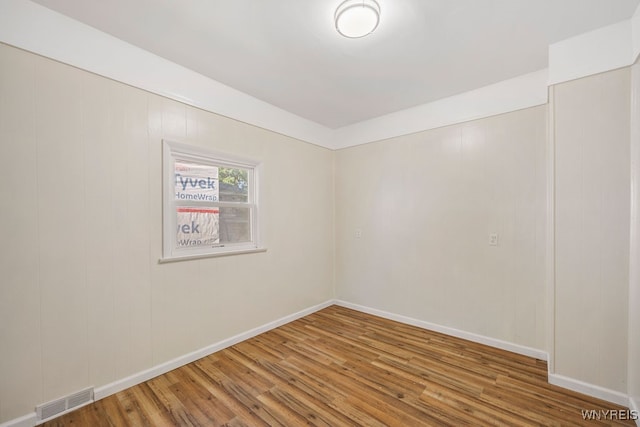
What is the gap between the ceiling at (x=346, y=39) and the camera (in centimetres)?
176

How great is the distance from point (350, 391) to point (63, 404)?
202 centimetres

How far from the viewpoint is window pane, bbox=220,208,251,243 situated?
2854 mm

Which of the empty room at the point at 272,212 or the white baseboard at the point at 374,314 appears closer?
the empty room at the point at 272,212

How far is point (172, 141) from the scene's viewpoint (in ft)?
7.69

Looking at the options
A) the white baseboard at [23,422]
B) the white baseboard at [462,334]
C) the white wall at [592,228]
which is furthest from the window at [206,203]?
the white wall at [592,228]

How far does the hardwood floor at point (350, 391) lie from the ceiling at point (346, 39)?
2762 mm

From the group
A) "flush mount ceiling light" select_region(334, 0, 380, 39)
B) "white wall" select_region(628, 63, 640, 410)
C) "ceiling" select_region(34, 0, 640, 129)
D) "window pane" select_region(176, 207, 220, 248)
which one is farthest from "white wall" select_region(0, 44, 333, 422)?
"white wall" select_region(628, 63, 640, 410)

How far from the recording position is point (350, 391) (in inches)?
80.9

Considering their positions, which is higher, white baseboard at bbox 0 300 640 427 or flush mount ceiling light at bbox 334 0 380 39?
flush mount ceiling light at bbox 334 0 380 39

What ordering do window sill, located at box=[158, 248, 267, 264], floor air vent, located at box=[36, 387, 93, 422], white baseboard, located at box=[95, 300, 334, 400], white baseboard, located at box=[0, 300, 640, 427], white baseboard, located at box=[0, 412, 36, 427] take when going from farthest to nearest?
window sill, located at box=[158, 248, 267, 264]
white baseboard, located at box=[95, 300, 334, 400]
white baseboard, located at box=[0, 300, 640, 427]
floor air vent, located at box=[36, 387, 93, 422]
white baseboard, located at box=[0, 412, 36, 427]

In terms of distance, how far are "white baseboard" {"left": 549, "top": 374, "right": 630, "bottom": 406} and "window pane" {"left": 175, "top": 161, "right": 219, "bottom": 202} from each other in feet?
11.2

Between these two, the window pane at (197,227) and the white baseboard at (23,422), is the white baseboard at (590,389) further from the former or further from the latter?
the white baseboard at (23,422)

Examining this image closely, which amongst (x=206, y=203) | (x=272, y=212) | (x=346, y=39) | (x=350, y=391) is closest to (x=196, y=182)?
(x=206, y=203)

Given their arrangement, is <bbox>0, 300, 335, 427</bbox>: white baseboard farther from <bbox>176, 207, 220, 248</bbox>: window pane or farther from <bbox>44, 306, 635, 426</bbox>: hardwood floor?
<bbox>176, 207, 220, 248</bbox>: window pane
